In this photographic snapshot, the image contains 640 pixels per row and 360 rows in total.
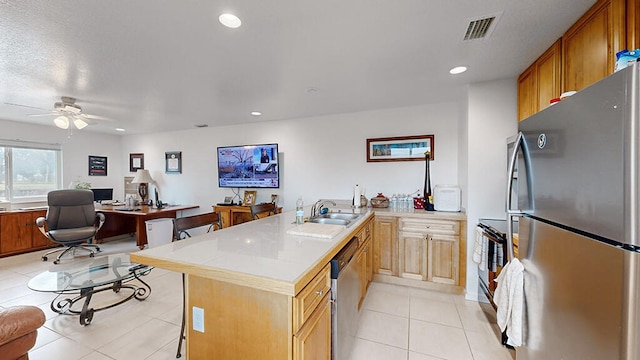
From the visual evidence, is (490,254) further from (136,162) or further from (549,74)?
(136,162)

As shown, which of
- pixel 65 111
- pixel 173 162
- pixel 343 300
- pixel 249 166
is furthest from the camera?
pixel 173 162

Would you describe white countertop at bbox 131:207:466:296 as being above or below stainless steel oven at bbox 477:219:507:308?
above

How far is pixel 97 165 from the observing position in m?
5.40

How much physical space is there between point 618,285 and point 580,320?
0.84 ft

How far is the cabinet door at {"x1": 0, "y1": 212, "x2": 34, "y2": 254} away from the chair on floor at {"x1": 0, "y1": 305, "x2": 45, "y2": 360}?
172 inches

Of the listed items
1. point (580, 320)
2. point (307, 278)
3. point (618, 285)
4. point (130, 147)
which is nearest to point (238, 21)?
point (307, 278)

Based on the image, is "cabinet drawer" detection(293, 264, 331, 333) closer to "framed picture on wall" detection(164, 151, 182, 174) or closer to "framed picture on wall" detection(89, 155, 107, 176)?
"framed picture on wall" detection(164, 151, 182, 174)

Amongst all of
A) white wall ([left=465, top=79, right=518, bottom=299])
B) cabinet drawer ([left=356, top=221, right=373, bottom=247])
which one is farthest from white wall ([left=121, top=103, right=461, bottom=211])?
cabinet drawer ([left=356, top=221, right=373, bottom=247])

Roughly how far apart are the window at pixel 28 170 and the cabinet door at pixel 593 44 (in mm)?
7718

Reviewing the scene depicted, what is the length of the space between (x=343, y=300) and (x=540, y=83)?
7.82 feet

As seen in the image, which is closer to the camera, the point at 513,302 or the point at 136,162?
the point at 513,302

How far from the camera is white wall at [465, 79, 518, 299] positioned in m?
2.46

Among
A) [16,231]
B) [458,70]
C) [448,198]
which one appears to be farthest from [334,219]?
[16,231]

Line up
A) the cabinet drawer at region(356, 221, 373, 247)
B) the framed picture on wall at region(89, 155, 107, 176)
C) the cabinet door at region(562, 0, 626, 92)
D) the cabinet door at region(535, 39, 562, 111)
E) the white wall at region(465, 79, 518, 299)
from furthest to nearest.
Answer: the framed picture on wall at region(89, 155, 107, 176) → the white wall at region(465, 79, 518, 299) → the cabinet drawer at region(356, 221, 373, 247) → the cabinet door at region(535, 39, 562, 111) → the cabinet door at region(562, 0, 626, 92)
